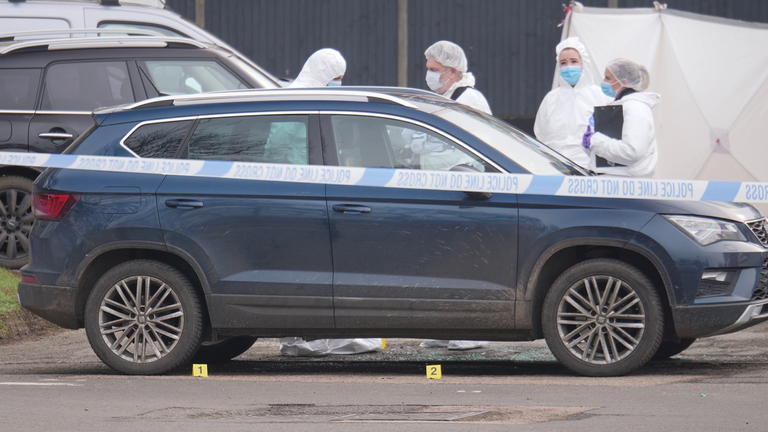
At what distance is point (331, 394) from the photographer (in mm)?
6598

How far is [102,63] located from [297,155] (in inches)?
151

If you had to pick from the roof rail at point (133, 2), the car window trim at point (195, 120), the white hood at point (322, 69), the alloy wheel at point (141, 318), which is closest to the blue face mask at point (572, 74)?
the white hood at point (322, 69)

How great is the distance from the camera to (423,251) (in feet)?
22.4

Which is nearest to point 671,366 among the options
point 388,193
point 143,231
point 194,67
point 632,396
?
point 632,396

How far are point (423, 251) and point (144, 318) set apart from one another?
70.4 inches

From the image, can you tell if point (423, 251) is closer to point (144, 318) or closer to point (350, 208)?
point (350, 208)

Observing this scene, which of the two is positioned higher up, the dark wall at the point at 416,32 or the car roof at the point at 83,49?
the dark wall at the point at 416,32

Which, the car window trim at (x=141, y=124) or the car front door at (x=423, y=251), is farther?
the car window trim at (x=141, y=124)

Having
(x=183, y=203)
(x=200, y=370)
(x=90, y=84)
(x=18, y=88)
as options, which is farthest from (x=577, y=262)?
(x=18, y=88)

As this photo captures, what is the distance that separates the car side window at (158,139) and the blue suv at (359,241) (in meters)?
0.01

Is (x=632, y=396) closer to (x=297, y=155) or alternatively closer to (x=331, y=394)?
(x=331, y=394)

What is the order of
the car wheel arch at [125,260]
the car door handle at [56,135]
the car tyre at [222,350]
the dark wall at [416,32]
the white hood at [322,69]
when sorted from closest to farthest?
1. the car wheel arch at [125,260]
2. the car tyre at [222,350]
3. the white hood at [322,69]
4. the car door handle at [56,135]
5. the dark wall at [416,32]

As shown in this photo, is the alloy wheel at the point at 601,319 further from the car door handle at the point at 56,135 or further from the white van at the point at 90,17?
the white van at the point at 90,17

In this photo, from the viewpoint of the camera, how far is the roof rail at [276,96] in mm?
7098
